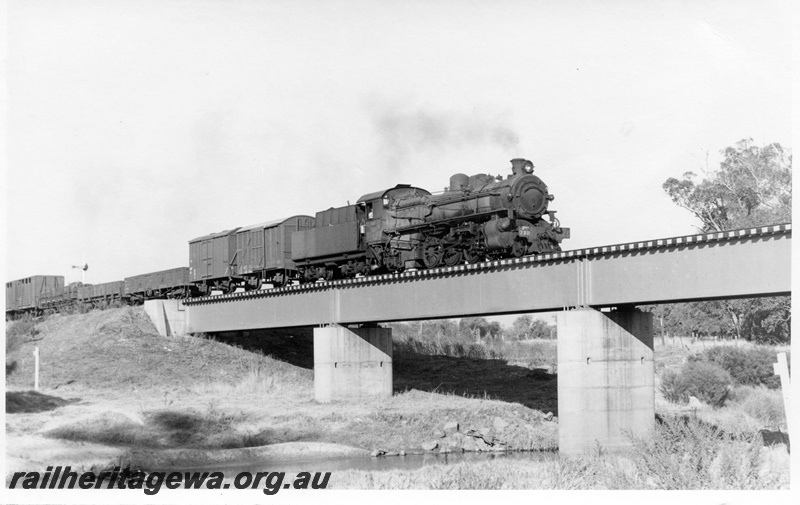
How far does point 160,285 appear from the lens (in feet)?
191

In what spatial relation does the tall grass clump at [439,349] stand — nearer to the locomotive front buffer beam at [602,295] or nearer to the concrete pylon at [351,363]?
the concrete pylon at [351,363]

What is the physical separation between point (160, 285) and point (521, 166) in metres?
29.5

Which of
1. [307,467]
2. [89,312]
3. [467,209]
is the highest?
[467,209]

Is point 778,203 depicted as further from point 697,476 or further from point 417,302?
point 697,476

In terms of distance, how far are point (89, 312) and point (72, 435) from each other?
31.0 m

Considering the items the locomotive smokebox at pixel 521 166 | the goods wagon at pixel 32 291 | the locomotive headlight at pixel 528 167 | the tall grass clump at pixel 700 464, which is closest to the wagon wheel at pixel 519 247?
the locomotive smokebox at pixel 521 166

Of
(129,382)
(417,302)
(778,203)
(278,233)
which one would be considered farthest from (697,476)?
(778,203)

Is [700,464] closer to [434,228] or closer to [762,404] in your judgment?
[434,228]

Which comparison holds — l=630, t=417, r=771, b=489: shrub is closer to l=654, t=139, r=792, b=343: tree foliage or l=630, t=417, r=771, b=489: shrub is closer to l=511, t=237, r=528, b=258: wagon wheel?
l=511, t=237, r=528, b=258: wagon wheel

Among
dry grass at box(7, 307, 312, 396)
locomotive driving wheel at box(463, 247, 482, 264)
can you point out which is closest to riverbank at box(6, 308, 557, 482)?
dry grass at box(7, 307, 312, 396)

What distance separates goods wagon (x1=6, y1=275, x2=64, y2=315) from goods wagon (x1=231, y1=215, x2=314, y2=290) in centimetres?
2357

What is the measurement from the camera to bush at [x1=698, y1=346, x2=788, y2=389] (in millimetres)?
48938

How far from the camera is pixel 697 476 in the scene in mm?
19484

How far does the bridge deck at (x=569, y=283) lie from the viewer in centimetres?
2638
